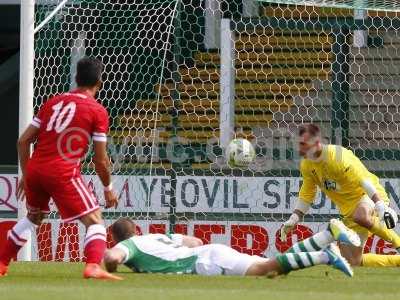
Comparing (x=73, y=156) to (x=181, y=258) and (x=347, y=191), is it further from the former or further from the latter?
(x=347, y=191)

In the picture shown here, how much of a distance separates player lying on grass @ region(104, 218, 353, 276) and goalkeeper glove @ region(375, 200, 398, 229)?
5.41ft

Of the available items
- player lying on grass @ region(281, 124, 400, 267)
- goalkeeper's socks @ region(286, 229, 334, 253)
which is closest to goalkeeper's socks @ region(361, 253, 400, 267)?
player lying on grass @ region(281, 124, 400, 267)

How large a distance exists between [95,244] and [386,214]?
302cm

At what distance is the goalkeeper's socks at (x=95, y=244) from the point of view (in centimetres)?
977

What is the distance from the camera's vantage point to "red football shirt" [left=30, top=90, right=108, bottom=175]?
984 cm

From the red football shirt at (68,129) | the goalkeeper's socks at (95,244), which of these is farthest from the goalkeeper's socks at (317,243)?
the red football shirt at (68,129)

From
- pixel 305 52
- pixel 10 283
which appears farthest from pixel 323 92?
pixel 10 283

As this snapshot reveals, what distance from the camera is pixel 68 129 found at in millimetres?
9883

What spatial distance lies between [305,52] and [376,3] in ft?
6.89

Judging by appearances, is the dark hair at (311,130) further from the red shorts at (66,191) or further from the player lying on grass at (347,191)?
the red shorts at (66,191)

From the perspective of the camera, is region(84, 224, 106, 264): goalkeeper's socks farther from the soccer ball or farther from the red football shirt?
the soccer ball

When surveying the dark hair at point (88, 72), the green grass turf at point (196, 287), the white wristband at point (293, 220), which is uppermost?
the dark hair at point (88, 72)

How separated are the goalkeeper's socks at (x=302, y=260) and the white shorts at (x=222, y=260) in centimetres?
35

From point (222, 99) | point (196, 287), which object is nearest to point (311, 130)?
point (196, 287)
